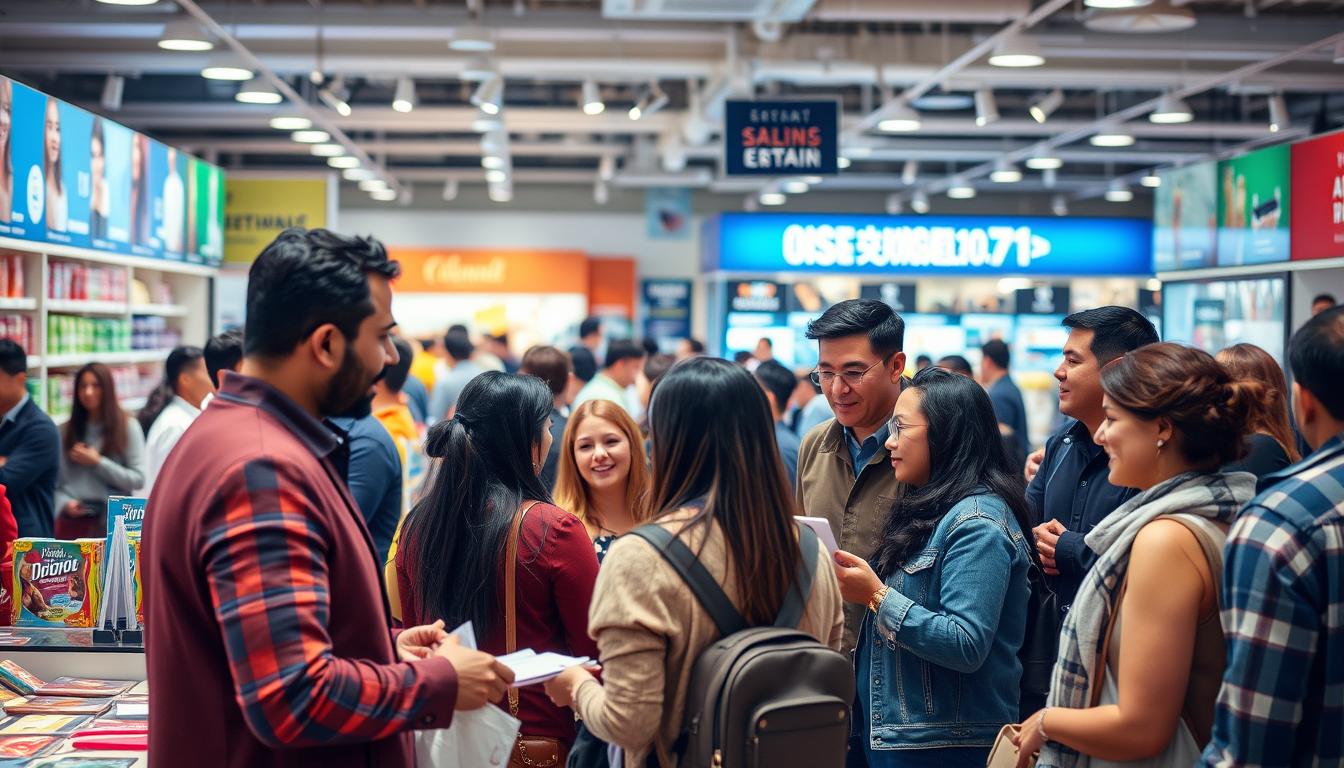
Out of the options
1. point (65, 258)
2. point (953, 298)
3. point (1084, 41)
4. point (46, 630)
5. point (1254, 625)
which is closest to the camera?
point (1254, 625)

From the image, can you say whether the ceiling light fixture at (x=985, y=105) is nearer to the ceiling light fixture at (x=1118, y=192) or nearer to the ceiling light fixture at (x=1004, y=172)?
the ceiling light fixture at (x=1004, y=172)

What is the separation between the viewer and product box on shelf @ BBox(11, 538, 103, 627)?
321cm

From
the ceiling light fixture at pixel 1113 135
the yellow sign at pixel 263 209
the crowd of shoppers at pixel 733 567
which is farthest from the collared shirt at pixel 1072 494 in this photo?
the ceiling light fixture at pixel 1113 135

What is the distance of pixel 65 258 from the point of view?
7102 mm

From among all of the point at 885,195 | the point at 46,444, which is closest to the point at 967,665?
the point at 46,444

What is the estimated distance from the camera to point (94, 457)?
6.01m

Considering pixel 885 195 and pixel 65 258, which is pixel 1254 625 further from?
pixel 885 195

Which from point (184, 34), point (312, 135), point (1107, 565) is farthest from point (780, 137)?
point (1107, 565)

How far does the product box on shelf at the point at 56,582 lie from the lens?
321 cm

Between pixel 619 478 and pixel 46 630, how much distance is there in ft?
5.18

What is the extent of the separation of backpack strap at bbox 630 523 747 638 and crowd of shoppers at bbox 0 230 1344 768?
12 millimetres

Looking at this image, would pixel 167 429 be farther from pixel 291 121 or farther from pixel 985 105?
pixel 985 105

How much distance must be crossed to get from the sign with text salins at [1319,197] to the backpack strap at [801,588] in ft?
20.3

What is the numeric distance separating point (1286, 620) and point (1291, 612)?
0.01 metres
